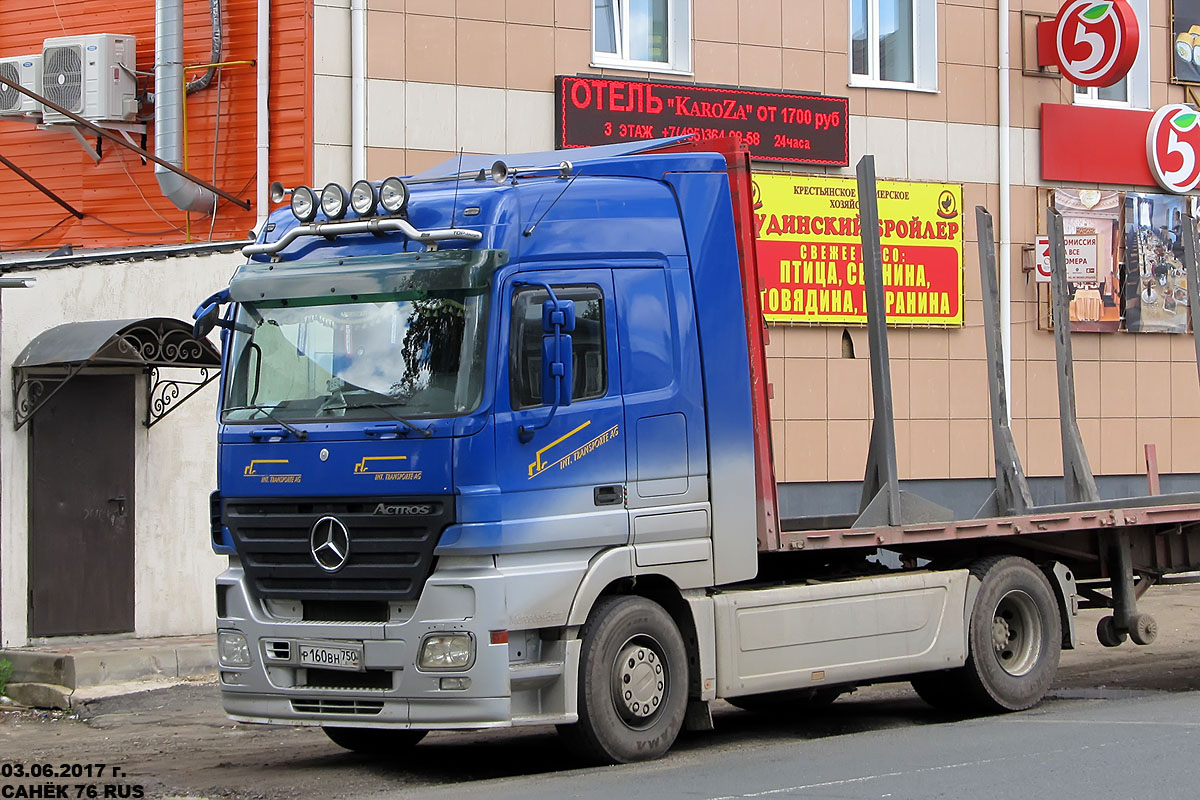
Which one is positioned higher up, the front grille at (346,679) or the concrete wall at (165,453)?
the concrete wall at (165,453)

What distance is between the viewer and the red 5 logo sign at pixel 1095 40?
61.2 ft

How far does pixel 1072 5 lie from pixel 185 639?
40.8ft

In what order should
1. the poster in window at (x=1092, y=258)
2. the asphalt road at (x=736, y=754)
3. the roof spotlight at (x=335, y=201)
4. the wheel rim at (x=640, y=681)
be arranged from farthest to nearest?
the poster in window at (x=1092, y=258)
the roof spotlight at (x=335, y=201)
the wheel rim at (x=640, y=681)
the asphalt road at (x=736, y=754)

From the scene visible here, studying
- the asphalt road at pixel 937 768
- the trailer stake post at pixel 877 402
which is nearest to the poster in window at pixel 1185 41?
the trailer stake post at pixel 877 402

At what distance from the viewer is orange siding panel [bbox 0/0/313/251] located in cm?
1552

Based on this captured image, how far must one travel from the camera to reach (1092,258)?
65.0 feet

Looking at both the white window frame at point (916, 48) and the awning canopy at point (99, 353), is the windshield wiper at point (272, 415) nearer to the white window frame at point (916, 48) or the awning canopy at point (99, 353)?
the awning canopy at point (99, 353)

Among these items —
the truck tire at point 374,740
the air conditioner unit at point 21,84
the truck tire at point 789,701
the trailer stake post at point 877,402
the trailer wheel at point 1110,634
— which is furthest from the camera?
the air conditioner unit at point 21,84

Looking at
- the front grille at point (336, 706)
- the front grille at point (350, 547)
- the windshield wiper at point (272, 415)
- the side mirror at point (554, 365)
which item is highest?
the side mirror at point (554, 365)

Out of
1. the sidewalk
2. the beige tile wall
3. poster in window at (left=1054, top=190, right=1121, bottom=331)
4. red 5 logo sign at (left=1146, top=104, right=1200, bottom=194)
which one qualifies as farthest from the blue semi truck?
red 5 logo sign at (left=1146, top=104, right=1200, bottom=194)

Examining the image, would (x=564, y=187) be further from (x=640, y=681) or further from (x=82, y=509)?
(x=82, y=509)

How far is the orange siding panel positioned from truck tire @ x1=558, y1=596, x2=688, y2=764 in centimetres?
759

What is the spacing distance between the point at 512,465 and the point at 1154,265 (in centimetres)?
1387

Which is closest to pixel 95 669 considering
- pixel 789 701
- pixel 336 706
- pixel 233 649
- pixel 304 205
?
pixel 233 649
